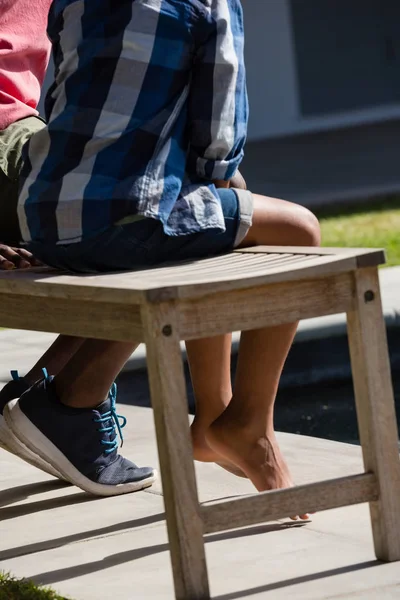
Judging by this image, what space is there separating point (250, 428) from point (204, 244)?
1.42ft

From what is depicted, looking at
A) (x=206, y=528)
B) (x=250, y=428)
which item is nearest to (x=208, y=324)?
(x=206, y=528)

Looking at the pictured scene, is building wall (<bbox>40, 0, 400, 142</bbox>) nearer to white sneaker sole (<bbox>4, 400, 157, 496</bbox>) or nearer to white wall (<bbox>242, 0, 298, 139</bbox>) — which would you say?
white wall (<bbox>242, 0, 298, 139</bbox>)

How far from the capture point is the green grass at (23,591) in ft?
7.57

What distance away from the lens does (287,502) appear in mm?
2352

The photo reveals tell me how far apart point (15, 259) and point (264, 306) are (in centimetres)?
74

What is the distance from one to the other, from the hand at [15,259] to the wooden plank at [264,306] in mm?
680

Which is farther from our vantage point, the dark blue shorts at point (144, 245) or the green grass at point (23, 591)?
the dark blue shorts at point (144, 245)

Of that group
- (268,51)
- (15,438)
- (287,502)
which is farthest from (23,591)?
(268,51)

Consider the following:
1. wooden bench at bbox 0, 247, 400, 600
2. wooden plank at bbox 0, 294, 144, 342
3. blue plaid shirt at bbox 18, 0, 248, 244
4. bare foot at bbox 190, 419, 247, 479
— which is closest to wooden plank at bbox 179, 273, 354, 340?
wooden bench at bbox 0, 247, 400, 600

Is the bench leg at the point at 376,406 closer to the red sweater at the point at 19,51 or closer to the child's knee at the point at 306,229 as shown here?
the child's knee at the point at 306,229

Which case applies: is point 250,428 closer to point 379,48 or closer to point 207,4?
point 207,4

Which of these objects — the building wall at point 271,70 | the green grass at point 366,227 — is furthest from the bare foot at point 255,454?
the building wall at point 271,70

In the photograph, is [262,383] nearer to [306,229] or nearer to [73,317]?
[306,229]

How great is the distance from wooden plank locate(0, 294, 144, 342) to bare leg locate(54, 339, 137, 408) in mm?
215
